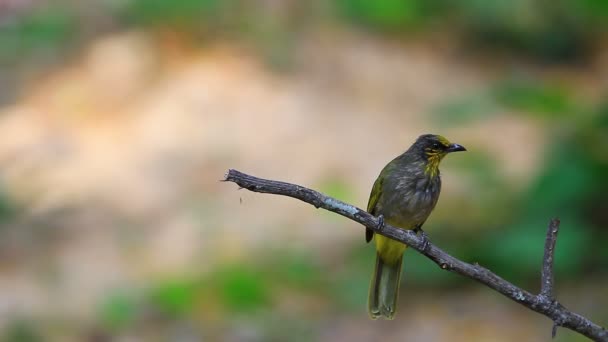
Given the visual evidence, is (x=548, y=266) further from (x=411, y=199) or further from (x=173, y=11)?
(x=173, y=11)

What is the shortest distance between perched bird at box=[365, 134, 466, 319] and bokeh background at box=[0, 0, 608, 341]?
111 inches

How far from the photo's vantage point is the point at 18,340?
22.5 feet

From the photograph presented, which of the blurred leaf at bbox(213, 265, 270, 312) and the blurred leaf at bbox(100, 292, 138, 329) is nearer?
the blurred leaf at bbox(100, 292, 138, 329)

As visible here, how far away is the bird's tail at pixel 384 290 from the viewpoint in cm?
416

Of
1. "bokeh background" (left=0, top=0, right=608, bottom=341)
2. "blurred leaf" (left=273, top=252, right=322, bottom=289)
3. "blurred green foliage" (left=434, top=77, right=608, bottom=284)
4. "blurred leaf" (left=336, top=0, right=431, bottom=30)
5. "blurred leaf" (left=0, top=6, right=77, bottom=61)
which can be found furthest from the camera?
"blurred leaf" (left=336, top=0, right=431, bottom=30)

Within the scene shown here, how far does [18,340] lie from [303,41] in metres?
4.53

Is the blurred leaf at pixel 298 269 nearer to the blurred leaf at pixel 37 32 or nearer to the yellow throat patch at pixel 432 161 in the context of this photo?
the yellow throat patch at pixel 432 161

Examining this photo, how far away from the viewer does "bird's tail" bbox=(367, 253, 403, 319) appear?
4.16 m

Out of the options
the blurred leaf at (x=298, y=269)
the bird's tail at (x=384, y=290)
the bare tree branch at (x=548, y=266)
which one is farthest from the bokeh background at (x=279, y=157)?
the bare tree branch at (x=548, y=266)

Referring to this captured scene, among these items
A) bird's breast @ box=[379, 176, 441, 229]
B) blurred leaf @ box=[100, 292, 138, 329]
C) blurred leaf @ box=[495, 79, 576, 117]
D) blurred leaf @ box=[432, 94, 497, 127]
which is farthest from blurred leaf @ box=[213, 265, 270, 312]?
bird's breast @ box=[379, 176, 441, 229]

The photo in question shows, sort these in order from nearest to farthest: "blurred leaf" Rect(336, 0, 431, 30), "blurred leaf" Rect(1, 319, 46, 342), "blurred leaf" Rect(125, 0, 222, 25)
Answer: "blurred leaf" Rect(1, 319, 46, 342) < "blurred leaf" Rect(125, 0, 222, 25) < "blurred leaf" Rect(336, 0, 431, 30)

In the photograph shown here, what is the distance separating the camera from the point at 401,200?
4332mm

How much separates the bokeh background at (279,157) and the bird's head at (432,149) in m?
2.95

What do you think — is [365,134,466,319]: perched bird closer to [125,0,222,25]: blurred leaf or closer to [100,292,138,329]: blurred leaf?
[100,292,138,329]: blurred leaf
